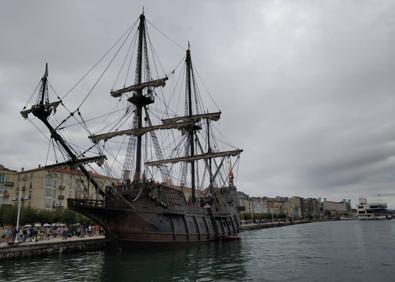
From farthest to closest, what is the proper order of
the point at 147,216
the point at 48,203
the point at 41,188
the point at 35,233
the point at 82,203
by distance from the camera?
the point at 48,203, the point at 41,188, the point at 35,233, the point at 147,216, the point at 82,203

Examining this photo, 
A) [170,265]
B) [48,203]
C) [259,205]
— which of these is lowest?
[170,265]

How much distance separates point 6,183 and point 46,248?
56.0 m

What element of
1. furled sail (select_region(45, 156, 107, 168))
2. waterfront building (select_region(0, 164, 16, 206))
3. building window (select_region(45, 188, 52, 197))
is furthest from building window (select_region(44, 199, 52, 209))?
furled sail (select_region(45, 156, 107, 168))

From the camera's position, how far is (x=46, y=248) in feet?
100

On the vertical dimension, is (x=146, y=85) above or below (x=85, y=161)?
above

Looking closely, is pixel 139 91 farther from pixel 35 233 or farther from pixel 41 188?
pixel 41 188

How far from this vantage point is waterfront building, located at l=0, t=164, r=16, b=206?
77.1 m

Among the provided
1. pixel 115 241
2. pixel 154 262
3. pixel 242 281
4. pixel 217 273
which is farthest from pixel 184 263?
pixel 115 241

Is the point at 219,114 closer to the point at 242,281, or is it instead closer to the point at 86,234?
the point at 86,234

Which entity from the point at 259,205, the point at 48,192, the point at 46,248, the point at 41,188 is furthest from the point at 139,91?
the point at 259,205

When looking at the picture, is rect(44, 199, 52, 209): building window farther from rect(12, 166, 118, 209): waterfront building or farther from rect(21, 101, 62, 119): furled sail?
rect(21, 101, 62, 119): furled sail

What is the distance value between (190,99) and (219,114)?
32.5ft

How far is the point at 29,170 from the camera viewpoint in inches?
3162

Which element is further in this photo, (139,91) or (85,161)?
(139,91)
